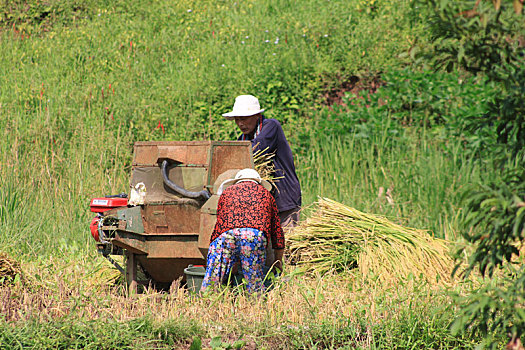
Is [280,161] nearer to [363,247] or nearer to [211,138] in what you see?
[363,247]

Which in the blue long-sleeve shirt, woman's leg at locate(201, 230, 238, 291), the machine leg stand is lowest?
the machine leg stand

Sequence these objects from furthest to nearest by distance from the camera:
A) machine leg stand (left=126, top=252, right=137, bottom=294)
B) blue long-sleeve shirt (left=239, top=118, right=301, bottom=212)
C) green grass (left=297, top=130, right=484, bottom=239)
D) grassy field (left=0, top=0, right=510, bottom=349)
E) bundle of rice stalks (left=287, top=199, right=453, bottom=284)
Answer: green grass (left=297, top=130, right=484, bottom=239) → blue long-sleeve shirt (left=239, top=118, right=301, bottom=212) → bundle of rice stalks (left=287, top=199, right=453, bottom=284) → machine leg stand (left=126, top=252, right=137, bottom=294) → grassy field (left=0, top=0, right=510, bottom=349)

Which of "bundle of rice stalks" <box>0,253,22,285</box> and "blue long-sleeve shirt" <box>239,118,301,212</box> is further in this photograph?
"blue long-sleeve shirt" <box>239,118,301,212</box>

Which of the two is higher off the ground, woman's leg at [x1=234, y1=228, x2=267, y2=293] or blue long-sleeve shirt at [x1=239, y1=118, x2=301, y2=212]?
blue long-sleeve shirt at [x1=239, y1=118, x2=301, y2=212]

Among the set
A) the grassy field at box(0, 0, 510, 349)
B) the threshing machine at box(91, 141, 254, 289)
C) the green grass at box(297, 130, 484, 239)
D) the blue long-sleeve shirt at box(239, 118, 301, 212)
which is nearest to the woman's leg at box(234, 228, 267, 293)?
the grassy field at box(0, 0, 510, 349)

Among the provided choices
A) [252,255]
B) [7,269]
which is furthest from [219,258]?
[7,269]

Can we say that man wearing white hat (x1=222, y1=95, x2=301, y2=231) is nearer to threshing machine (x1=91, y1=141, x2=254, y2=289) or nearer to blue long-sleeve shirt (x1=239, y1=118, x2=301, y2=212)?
blue long-sleeve shirt (x1=239, y1=118, x2=301, y2=212)

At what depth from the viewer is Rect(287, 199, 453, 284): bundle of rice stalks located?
6.22m

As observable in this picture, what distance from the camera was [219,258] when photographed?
5.27m

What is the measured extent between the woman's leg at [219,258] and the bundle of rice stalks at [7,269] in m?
1.88

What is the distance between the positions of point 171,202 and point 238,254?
0.92 meters

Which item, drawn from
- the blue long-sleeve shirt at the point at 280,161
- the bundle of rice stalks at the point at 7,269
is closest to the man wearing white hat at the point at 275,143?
the blue long-sleeve shirt at the point at 280,161

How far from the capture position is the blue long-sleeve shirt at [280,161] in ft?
20.9

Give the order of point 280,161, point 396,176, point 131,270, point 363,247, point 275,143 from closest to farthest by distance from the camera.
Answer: point 131,270
point 363,247
point 275,143
point 280,161
point 396,176
